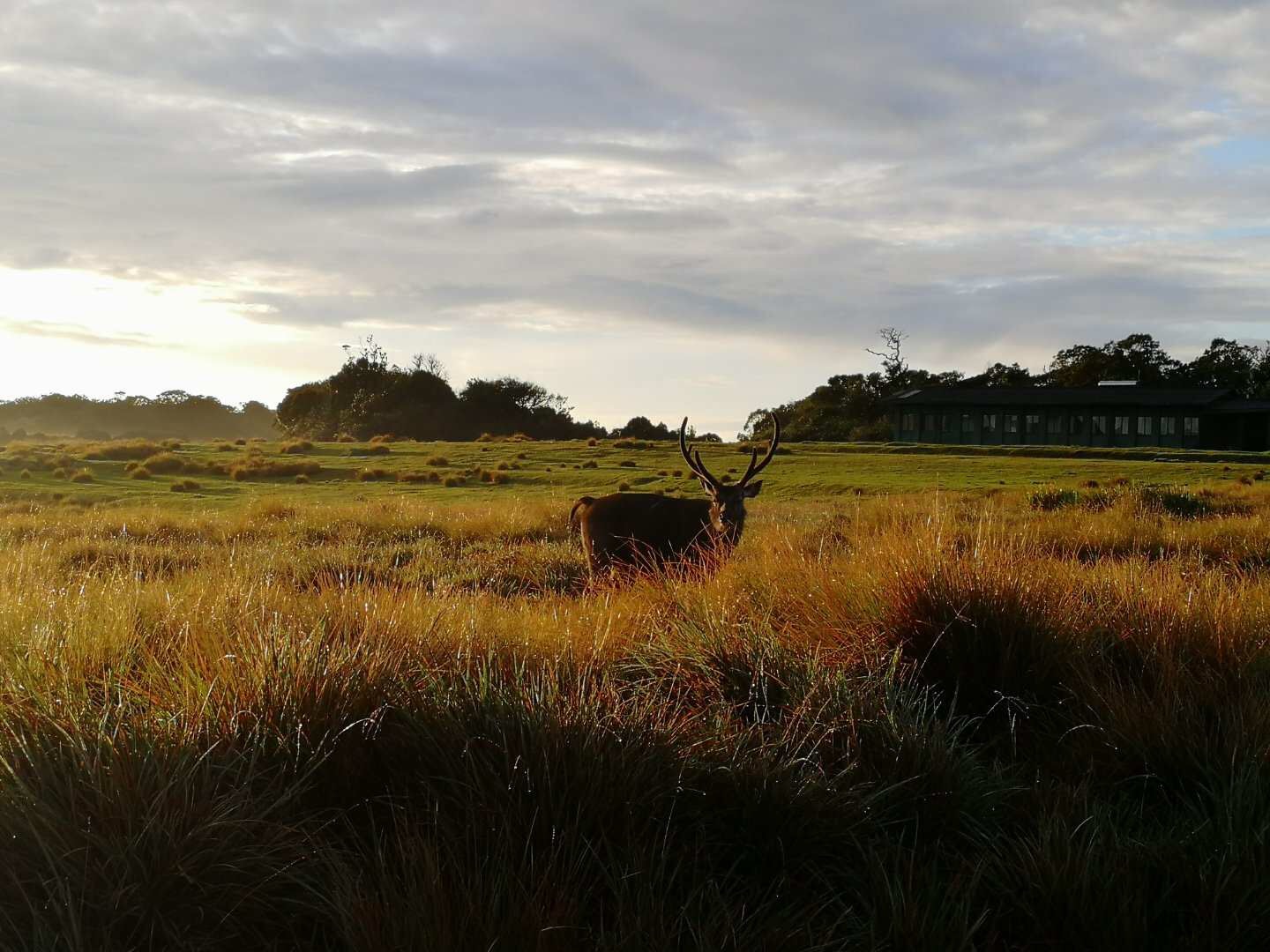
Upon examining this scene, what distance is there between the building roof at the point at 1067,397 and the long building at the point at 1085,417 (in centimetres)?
5

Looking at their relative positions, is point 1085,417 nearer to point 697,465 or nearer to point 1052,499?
point 1052,499

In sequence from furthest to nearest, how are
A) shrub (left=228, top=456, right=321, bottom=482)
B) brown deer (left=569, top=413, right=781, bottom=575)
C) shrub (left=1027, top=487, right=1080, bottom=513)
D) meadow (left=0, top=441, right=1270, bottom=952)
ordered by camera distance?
1. shrub (left=228, top=456, right=321, bottom=482)
2. shrub (left=1027, top=487, right=1080, bottom=513)
3. brown deer (left=569, top=413, right=781, bottom=575)
4. meadow (left=0, top=441, right=1270, bottom=952)

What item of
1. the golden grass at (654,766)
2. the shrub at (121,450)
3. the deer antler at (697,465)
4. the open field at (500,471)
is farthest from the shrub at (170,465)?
the golden grass at (654,766)

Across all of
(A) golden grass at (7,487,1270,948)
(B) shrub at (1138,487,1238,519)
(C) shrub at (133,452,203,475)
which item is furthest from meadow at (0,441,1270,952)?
(C) shrub at (133,452,203,475)

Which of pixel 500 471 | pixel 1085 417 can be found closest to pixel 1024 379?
pixel 1085 417

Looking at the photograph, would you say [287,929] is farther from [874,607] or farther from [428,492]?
[428,492]

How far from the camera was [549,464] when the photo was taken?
33.8 metres

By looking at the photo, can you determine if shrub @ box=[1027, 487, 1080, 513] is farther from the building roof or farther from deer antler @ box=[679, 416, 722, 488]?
the building roof

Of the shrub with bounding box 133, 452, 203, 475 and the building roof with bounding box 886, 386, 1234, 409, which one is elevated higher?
the building roof with bounding box 886, 386, 1234, 409

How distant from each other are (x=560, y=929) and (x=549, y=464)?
30.8 meters

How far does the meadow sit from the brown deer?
3348mm

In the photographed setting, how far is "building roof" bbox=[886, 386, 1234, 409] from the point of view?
5834 centimetres

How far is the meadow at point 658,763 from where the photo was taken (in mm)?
3232

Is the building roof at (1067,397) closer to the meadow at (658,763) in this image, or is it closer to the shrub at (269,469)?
the shrub at (269,469)
